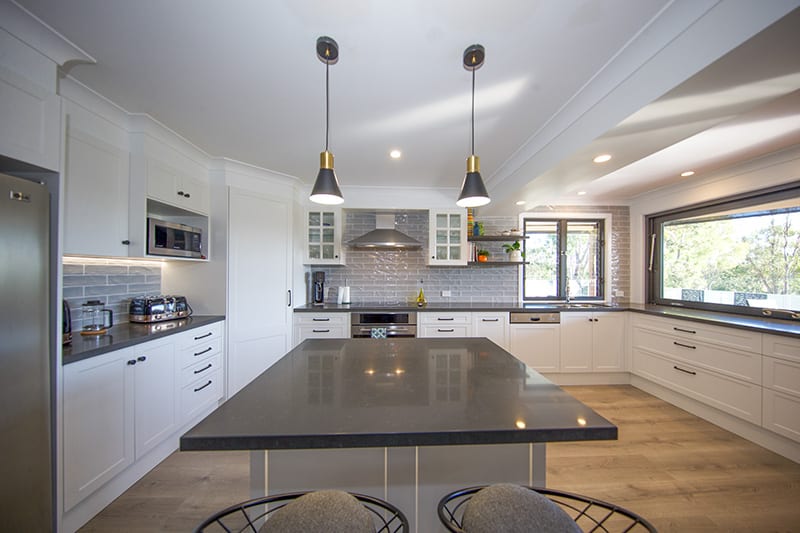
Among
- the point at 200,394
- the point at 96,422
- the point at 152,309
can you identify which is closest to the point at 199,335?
the point at 152,309

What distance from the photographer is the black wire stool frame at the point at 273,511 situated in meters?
0.72

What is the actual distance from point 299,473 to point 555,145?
2.40m

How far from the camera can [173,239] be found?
239 centimetres

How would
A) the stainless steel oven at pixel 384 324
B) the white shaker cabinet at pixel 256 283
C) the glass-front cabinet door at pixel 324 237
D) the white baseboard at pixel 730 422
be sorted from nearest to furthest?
the white baseboard at pixel 730 422
the white shaker cabinet at pixel 256 283
the stainless steel oven at pixel 384 324
the glass-front cabinet door at pixel 324 237

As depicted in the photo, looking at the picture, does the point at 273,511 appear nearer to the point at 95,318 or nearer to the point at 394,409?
the point at 394,409

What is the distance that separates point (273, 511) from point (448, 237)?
321 cm

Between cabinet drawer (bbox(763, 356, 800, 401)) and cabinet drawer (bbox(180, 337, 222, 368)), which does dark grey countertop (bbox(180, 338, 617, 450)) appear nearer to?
cabinet drawer (bbox(180, 337, 222, 368))

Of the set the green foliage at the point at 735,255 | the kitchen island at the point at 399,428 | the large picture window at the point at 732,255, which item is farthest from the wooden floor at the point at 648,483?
the green foliage at the point at 735,255

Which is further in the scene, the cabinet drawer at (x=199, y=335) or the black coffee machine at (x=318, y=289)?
the black coffee machine at (x=318, y=289)

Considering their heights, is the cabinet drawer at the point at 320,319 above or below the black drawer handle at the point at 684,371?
above

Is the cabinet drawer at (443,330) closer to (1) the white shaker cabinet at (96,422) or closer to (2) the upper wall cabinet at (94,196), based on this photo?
(1) the white shaker cabinet at (96,422)

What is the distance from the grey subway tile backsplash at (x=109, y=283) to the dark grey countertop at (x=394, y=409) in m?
1.78

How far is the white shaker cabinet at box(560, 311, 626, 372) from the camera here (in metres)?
3.47

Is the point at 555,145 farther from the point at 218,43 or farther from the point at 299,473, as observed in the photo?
the point at 299,473
